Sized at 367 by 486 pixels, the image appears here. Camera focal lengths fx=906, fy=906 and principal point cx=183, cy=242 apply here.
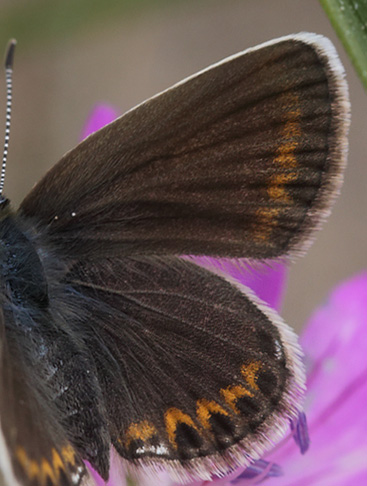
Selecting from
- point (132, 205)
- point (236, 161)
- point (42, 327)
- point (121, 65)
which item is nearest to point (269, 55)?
point (236, 161)

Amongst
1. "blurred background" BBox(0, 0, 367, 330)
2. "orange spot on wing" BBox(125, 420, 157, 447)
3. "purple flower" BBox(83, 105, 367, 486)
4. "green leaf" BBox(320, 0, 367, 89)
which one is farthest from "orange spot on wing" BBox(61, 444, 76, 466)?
"blurred background" BBox(0, 0, 367, 330)

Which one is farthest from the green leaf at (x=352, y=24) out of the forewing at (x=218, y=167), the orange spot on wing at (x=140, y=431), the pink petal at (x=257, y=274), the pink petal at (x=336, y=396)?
the pink petal at (x=336, y=396)

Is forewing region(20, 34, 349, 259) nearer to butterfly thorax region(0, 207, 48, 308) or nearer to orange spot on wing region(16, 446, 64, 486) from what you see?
butterfly thorax region(0, 207, 48, 308)

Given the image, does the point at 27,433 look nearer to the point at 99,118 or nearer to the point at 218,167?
the point at 218,167

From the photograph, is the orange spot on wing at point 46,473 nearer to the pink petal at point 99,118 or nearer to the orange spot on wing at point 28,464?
the orange spot on wing at point 28,464

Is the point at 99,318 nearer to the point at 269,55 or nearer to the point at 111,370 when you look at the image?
the point at 111,370

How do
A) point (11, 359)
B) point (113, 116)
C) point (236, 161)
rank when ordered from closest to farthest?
1. point (11, 359)
2. point (236, 161)
3. point (113, 116)
